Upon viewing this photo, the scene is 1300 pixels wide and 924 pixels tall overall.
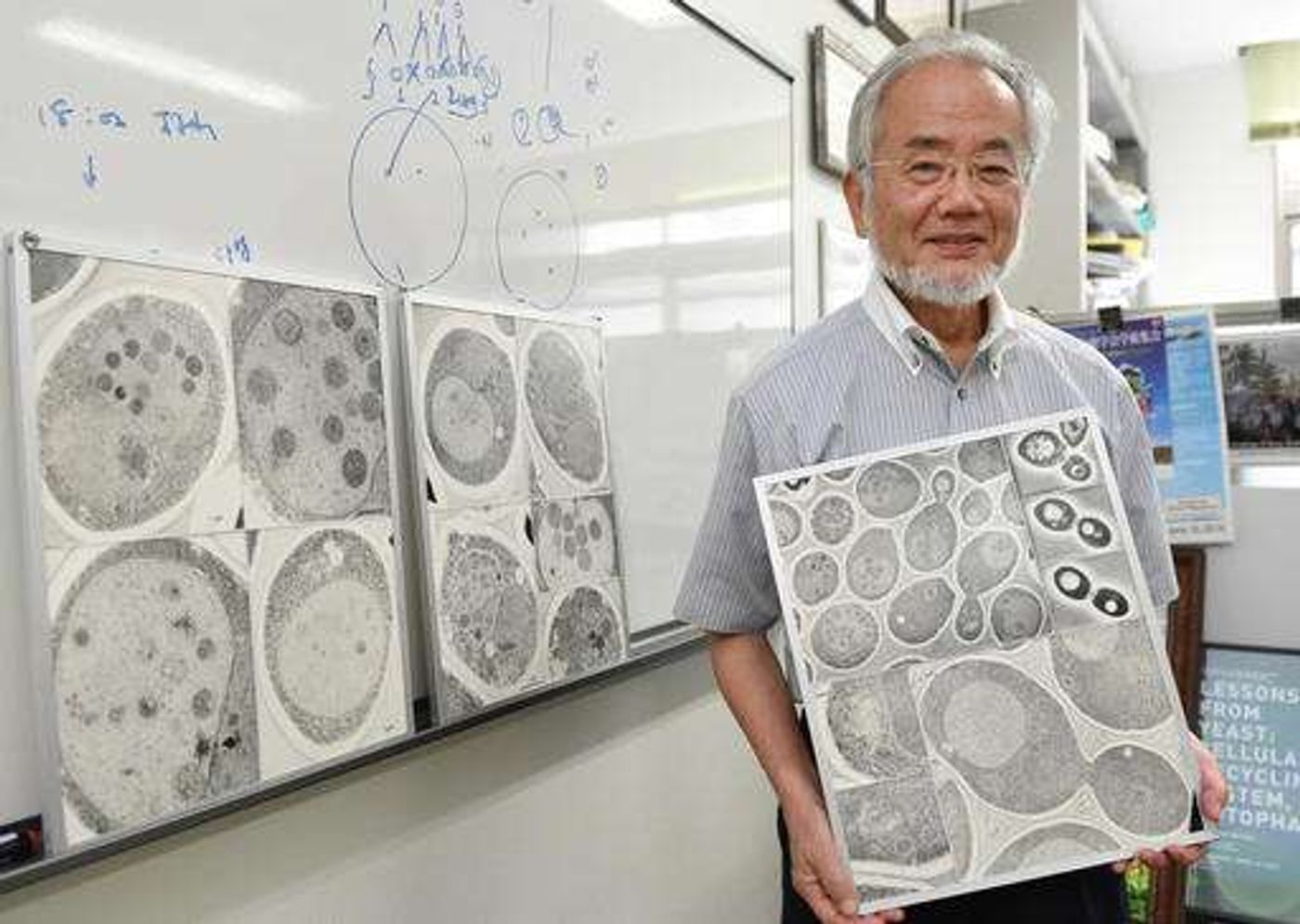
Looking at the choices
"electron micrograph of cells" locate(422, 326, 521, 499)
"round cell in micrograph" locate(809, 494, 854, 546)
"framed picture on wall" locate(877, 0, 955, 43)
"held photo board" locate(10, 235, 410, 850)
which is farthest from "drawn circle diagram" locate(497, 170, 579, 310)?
"framed picture on wall" locate(877, 0, 955, 43)

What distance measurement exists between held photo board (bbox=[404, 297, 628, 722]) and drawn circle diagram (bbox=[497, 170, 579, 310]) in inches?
1.6

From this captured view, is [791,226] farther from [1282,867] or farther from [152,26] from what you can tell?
[1282,867]

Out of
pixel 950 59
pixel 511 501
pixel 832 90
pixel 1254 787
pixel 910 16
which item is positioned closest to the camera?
pixel 950 59

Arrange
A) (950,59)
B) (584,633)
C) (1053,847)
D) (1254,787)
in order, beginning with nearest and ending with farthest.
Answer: (1053,847)
(950,59)
(584,633)
(1254,787)

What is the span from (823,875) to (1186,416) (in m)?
1.25

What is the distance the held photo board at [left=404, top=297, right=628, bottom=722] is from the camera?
104 cm

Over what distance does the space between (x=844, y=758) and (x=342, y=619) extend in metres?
0.46

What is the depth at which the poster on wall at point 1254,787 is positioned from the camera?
1687mm

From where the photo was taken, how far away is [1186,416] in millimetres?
1779

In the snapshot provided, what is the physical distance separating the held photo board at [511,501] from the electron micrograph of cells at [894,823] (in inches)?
16.4

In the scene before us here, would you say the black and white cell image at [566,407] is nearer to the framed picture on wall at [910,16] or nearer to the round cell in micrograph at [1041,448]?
the round cell in micrograph at [1041,448]

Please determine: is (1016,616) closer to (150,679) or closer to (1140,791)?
(1140,791)

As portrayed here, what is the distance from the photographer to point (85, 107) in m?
0.77

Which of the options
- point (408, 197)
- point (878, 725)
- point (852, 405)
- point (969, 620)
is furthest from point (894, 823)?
point (408, 197)
